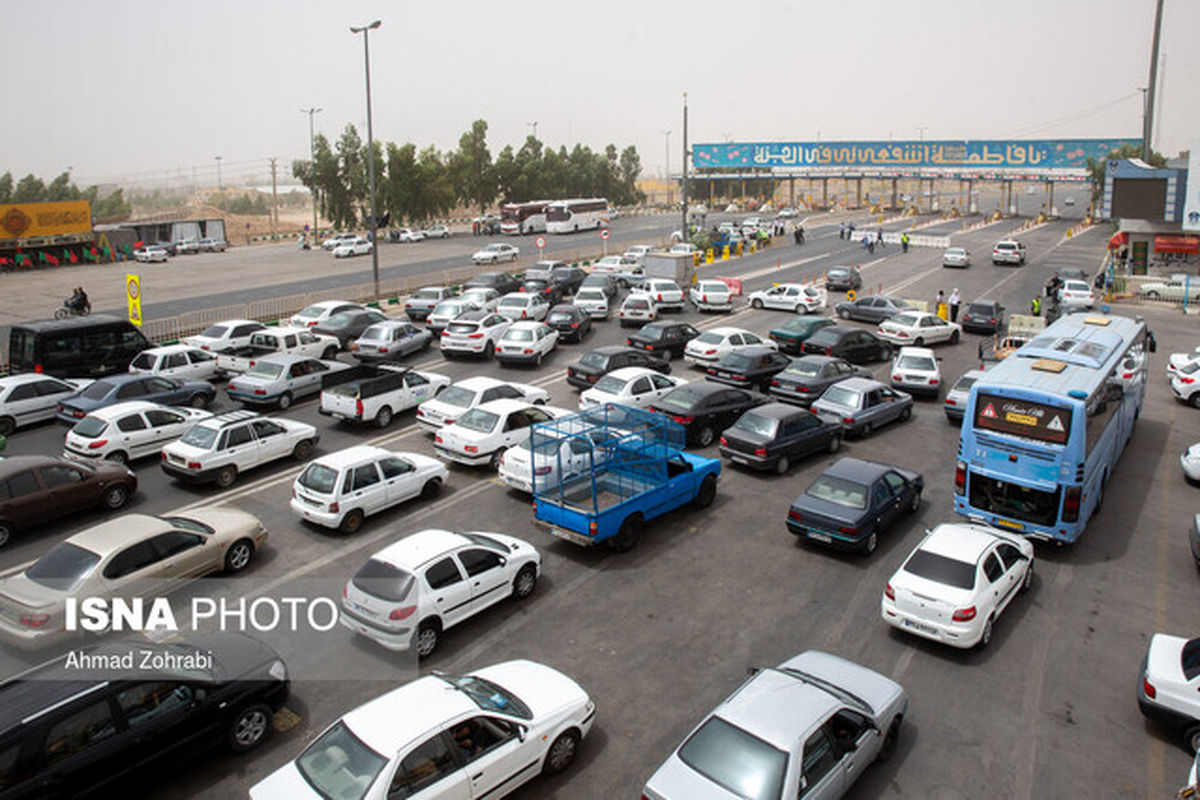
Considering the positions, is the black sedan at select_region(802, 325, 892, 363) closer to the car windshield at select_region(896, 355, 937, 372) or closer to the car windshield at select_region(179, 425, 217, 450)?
the car windshield at select_region(896, 355, 937, 372)

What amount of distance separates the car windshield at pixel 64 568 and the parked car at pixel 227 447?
16.3 ft

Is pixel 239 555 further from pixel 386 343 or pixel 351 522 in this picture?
pixel 386 343

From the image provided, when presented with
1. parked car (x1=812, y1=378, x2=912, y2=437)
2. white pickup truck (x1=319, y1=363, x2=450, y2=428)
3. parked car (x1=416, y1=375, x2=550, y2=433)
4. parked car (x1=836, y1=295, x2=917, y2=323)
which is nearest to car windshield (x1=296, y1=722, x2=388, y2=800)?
parked car (x1=416, y1=375, x2=550, y2=433)

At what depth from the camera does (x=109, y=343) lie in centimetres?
2458

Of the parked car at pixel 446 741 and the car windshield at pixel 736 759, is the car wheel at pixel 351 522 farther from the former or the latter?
the car windshield at pixel 736 759

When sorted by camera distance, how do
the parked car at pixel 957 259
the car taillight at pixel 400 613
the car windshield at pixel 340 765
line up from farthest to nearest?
the parked car at pixel 957 259 → the car taillight at pixel 400 613 → the car windshield at pixel 340 765

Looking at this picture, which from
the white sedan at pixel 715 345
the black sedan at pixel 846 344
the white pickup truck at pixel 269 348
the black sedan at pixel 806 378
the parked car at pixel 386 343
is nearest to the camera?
the black sedan at pixel 806 378

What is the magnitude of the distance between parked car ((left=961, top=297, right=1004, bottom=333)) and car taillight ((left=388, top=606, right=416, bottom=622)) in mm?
29843

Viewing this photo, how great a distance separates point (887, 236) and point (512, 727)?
242ft

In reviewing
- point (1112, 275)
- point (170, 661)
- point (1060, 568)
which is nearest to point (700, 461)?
point (1060, 568)

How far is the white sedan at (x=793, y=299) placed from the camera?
3709 centimetres

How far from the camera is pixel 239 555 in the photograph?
1377 centimetres

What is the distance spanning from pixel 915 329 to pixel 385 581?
83.9 feet

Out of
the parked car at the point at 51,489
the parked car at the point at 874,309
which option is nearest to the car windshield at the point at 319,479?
the parked car at the point at 51,489
